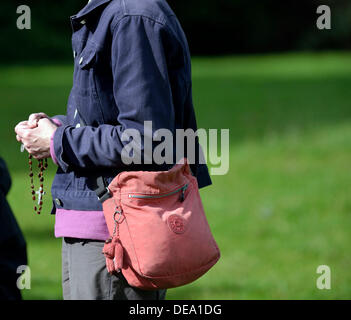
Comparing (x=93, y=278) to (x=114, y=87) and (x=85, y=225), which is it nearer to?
(x=85, y=225)

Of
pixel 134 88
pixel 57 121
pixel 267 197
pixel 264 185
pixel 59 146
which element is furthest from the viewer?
pixel 264 185

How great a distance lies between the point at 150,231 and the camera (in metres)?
2.19

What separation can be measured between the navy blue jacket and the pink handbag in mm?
77

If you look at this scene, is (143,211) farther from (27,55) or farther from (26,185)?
(27,55)

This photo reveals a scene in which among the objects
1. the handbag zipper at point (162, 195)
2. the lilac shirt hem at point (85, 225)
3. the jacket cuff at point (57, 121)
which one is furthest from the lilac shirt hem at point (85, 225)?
the jacket cuff at point (57, 121)

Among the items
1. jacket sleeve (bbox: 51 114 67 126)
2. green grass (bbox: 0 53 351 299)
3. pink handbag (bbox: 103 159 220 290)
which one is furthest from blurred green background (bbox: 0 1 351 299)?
pink handbag (bbox: 103 159 220 290)

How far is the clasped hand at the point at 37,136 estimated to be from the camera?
2.28 metres

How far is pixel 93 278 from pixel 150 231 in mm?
273

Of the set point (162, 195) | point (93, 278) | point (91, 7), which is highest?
point (91, 7)

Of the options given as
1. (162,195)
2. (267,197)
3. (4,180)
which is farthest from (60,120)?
(267,197)

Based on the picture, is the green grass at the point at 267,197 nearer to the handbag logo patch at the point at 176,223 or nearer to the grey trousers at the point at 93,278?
the grey trousers at the point at 93,278

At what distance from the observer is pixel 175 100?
233 cm
